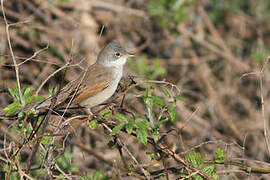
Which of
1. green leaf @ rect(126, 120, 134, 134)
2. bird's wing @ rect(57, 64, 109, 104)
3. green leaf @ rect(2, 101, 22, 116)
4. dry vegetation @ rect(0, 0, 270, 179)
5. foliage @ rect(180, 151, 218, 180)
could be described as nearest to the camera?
green leaf @ rect(126, 120, 134, 134)

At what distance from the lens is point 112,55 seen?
4965 mm

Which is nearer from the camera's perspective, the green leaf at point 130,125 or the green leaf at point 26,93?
the green leaf at point 130,125

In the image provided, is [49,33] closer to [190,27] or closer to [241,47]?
[190,27]

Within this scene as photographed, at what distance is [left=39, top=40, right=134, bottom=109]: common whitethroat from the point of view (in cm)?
446

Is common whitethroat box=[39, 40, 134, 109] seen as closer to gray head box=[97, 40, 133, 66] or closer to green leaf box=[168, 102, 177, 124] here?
gray head box=[97, 40, 133, 66]

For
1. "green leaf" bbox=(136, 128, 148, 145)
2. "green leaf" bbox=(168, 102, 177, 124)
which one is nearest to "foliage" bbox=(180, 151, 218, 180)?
"green leaf" bbox=(168, 102, 177, 124)

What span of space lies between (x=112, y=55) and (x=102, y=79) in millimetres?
479

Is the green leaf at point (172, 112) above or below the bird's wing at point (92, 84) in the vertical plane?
above

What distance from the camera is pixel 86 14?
778 cm

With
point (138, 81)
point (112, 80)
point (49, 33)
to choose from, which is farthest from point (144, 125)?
point (49, 33)

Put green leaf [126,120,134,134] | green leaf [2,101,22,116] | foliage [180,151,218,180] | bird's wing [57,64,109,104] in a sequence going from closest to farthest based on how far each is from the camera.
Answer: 1. green leaf [126,120,134,134]
2. green leaf [2,101,22,116]
3. foliage [180,151,218,180]
4. bird's wing [57,64,109,104]

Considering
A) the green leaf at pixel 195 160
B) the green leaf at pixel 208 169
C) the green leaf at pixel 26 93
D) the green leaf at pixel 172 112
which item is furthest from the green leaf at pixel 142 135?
the green leaf at pixel 26 93

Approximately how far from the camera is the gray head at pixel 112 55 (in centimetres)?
492

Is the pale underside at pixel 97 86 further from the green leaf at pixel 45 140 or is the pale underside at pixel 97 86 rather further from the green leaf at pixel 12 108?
the green leaf at pixel 12 108
